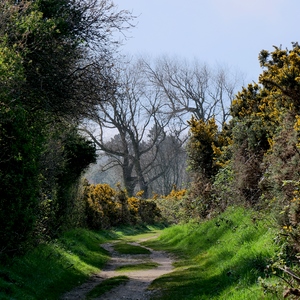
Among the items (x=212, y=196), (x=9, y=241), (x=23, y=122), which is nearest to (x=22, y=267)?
(x=9, y=241)

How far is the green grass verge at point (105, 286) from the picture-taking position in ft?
34.4

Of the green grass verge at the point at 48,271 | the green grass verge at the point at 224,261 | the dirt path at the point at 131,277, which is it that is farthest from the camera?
the dirt path at the point at 131,277

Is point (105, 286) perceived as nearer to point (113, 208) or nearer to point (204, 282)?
point (204, 282)

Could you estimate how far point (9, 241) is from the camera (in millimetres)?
10117

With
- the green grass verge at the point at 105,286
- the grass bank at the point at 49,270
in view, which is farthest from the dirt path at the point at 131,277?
the grass bank at the point at 49,270

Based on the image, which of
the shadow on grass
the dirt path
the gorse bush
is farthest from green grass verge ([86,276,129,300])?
the gorse bush

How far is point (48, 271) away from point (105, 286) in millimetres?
1511

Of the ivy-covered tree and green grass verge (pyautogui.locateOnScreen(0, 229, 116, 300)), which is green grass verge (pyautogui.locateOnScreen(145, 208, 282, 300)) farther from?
the ivy-covered tree

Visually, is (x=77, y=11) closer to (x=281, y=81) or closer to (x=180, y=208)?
(x=281, y=81)

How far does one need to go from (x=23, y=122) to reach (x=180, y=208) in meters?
16.0

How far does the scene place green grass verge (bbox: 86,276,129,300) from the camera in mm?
10495

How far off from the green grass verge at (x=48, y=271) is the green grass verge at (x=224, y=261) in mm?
2375

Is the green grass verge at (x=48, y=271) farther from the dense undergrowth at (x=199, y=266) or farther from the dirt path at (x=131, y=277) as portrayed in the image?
the dirt path at (x=131, y=277)

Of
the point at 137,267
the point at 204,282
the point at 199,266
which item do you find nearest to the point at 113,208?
the point at 137,267
